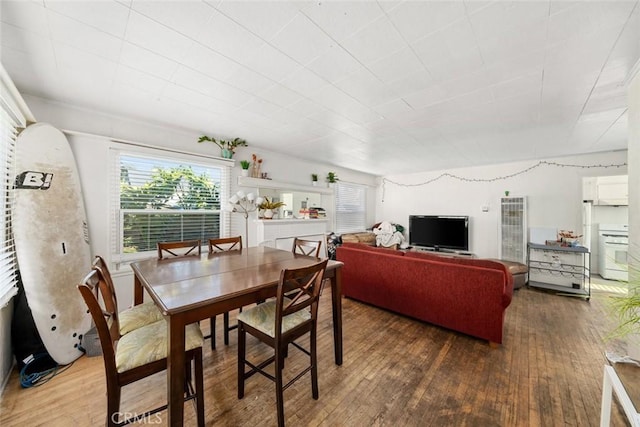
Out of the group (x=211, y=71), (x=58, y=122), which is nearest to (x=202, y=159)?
(x=58, y=122)

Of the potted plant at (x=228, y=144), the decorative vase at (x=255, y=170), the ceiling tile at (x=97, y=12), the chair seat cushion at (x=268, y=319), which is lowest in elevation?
the chair seat cushion at (x=268, y=319)

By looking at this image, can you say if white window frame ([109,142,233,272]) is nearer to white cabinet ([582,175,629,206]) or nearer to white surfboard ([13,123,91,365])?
white surfboard ([13,123,91,365])

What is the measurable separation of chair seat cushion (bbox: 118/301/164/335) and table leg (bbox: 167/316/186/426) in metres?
0.65

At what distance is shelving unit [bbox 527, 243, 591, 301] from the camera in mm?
3867

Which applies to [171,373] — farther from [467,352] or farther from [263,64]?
[467,352]

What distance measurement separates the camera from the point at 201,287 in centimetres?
153

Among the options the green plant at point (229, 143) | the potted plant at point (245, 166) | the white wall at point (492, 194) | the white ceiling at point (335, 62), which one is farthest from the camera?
the white wall at point (492, 194)

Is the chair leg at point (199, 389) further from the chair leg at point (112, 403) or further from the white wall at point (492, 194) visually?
the white wall at point (492, 194)

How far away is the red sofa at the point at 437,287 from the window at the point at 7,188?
3.32 metres

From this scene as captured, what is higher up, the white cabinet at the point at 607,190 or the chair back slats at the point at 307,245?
the white cabinet at the point at 607,190

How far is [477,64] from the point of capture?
1.80 meters

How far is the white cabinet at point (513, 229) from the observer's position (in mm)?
Result: 4734

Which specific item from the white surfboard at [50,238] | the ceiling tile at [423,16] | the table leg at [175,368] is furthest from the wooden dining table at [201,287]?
the ceiling tile at [423,16]

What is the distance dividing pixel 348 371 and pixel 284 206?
124 inches
